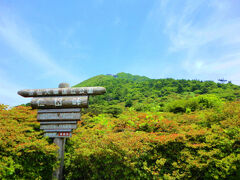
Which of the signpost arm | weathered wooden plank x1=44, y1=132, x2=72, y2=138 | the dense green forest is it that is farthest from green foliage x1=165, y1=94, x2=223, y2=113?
the signpost arm

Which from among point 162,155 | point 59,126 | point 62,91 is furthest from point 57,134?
point 162,155

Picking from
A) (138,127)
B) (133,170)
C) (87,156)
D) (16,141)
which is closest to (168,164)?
(133,170)

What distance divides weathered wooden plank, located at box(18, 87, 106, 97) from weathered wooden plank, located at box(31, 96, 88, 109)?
Result: 0.55ft

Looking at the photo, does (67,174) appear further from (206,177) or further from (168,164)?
(206,177)

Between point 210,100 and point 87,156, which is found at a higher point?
point 210,100

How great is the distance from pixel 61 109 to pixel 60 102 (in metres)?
0.28

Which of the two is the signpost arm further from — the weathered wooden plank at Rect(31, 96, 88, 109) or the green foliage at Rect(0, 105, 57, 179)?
the weathered wooden plank at Rect(31, 96, 88, 109)

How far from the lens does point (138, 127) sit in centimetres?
809

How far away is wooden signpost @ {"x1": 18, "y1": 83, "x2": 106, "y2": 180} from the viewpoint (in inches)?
224

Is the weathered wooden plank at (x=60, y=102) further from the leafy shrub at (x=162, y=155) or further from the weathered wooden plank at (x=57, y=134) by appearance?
the leafy shrub at (x=162, y=155)

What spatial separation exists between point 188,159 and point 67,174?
477 cm

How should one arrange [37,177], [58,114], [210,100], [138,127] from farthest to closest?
1. [210,100]
2. [138,127]
3. [58,114]
4. [37,177]

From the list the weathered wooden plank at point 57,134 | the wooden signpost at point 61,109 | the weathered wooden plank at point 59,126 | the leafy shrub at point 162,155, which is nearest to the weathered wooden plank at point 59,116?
the wooden signpost at point 61,109

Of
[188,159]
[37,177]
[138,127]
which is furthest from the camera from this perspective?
[138,127]
